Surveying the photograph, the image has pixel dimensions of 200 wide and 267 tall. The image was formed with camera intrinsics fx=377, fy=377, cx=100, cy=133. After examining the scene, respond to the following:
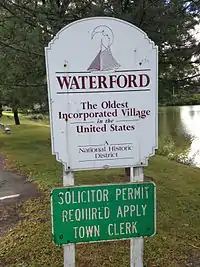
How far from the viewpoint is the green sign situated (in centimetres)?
265

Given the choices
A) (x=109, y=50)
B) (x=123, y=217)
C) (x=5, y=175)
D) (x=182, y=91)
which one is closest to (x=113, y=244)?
(x=123, y=217)

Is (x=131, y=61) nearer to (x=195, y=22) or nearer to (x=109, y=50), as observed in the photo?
(x=109, y=50)

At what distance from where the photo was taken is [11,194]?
21.0 feet

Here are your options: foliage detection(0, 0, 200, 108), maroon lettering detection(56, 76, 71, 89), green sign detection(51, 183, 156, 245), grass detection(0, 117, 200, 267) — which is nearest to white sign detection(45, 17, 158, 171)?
maroon lettering detection(56, 76, 71, 89)

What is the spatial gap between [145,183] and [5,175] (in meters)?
6.09

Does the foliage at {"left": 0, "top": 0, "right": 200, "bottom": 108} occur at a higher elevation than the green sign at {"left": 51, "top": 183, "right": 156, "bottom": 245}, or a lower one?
higher

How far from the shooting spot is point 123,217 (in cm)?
274

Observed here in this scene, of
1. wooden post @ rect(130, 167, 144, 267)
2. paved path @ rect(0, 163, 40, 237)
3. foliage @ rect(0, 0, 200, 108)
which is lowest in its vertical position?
paved path @ rect(0, 163, 40, 237)

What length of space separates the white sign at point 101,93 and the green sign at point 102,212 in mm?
182

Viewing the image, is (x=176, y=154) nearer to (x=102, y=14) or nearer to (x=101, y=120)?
(x=102, y=14)

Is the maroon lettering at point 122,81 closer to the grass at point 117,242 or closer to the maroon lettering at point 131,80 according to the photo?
the maroon lettering at point 131,80

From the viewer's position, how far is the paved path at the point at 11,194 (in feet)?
16.2

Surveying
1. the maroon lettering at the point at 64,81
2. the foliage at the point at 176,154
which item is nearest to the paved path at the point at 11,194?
the maroon lettering at the point at 64,81

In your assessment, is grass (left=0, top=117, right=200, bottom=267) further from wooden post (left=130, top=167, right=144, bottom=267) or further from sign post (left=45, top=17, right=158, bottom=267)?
sign post (left=45, top=17, right=158, bottom=267)
